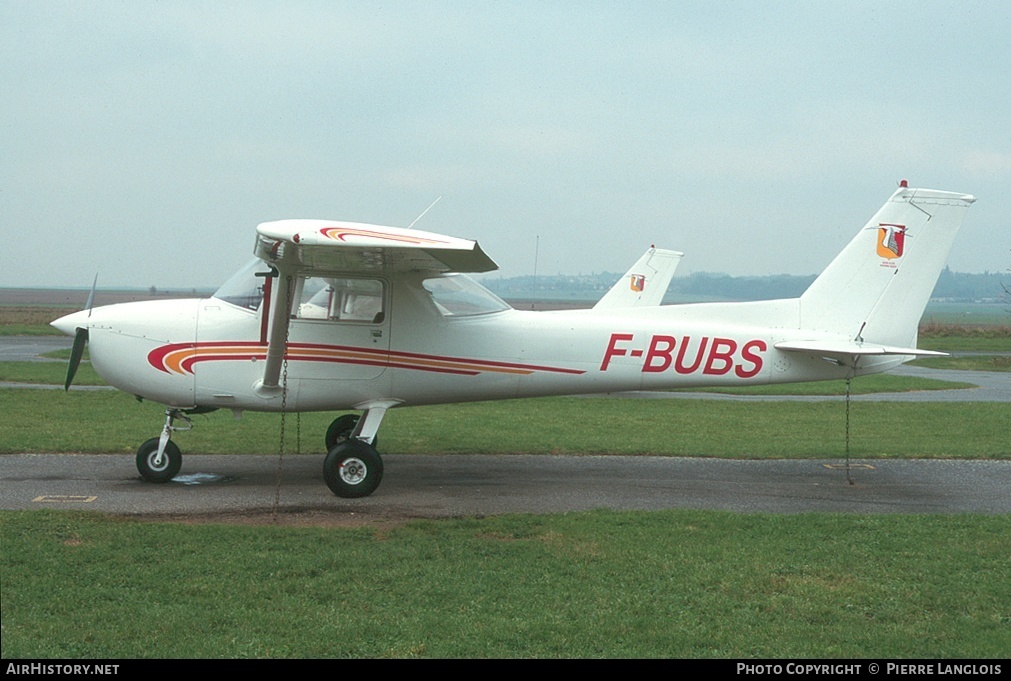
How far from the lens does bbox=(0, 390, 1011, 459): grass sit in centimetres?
1268

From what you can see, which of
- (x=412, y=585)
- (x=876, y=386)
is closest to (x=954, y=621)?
(x=412, y=585)

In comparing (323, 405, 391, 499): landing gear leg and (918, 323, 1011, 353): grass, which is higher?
(323, 405, 391, 499): landing gear leg

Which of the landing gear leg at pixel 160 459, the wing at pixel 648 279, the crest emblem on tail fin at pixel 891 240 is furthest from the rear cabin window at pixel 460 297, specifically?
the wing at pixel 648 279

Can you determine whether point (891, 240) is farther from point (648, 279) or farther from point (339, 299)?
point (648, 279)

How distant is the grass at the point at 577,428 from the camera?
12.7m

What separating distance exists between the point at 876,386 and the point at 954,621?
19230 mm

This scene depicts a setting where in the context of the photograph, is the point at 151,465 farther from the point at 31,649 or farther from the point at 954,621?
the point at 954,621

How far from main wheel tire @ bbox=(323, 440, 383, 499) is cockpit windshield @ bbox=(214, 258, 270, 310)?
6.25 feet

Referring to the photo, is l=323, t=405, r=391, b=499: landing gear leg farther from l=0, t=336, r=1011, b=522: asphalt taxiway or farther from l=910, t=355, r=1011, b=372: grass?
l=910, t=355, r=1011, b=372: grass

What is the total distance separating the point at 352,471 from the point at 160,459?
225 cm

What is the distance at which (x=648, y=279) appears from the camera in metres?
24.2

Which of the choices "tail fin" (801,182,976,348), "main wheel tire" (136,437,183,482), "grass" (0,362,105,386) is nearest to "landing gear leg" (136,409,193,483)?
"main wheel tire" (136,437,183,482)

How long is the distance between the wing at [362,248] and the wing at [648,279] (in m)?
14.9

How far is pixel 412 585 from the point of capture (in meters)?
6.29
